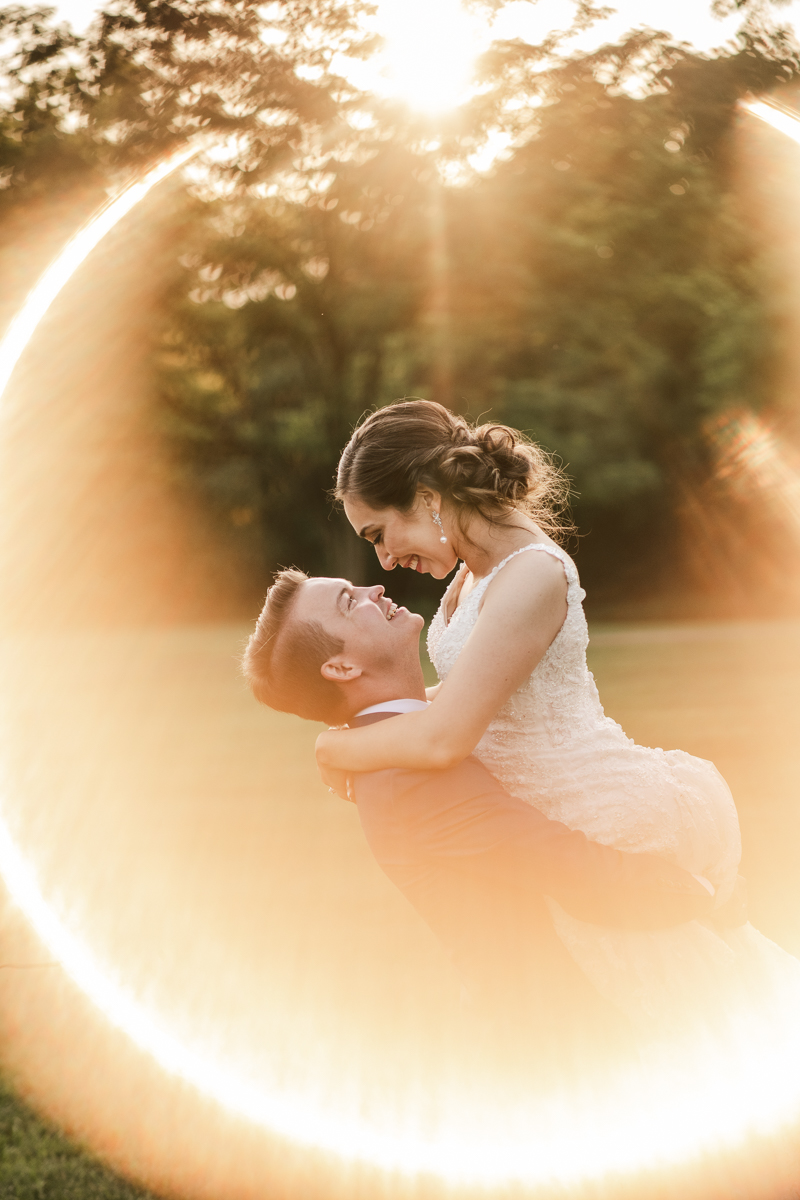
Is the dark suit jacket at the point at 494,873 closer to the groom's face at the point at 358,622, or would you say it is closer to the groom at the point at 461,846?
the groom at the point at 461,846

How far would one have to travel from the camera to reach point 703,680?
12273mm

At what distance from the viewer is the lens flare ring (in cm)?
260

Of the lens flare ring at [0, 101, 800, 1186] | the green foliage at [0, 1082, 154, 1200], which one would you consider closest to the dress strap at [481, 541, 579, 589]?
the lens flare ring at [0, 101, 800, 1186]

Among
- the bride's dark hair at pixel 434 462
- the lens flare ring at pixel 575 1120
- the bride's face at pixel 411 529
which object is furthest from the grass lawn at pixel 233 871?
the bride's dark hair at pixel 434 462

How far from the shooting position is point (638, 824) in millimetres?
2559

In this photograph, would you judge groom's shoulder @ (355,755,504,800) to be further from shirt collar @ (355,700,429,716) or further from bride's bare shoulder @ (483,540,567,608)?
bride's bare shoulder @ (483,540,567,608)

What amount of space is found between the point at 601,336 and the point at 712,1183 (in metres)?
15.4

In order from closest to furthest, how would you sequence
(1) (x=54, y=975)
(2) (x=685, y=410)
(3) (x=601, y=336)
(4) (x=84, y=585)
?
1. (1) (x=54, y=975)
2. (3) (x=601, y=336)
3. (2) (x=685, y=410)
4. (4) (x=84, y=585)

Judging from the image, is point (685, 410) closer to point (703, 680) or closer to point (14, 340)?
point (703, 680)

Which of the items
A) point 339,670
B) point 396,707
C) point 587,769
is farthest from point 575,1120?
point 339,670

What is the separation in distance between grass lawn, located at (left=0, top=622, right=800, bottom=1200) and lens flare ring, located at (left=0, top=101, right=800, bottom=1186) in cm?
26

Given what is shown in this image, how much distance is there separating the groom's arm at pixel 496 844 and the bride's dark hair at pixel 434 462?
2.52ft

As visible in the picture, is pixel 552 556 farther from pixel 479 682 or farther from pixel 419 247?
pixel 419 247

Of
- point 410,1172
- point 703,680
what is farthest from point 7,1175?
point 703,680
